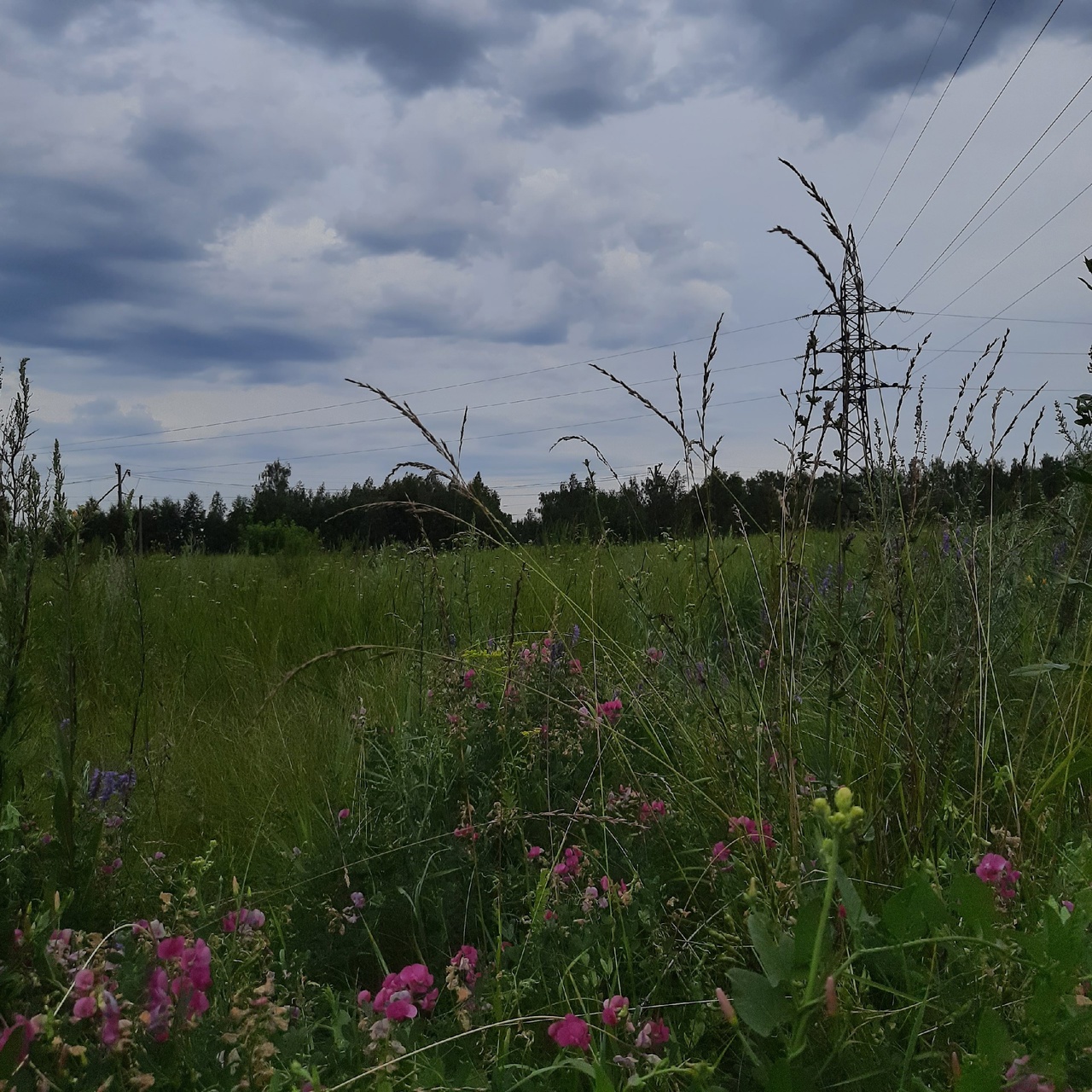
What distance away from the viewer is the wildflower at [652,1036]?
3.74ft

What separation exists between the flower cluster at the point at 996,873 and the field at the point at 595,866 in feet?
0.04

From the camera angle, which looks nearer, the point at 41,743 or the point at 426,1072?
the point at 426,1072

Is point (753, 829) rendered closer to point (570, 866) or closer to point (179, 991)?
point (570, 866)

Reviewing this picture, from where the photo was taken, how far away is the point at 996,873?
1.26m

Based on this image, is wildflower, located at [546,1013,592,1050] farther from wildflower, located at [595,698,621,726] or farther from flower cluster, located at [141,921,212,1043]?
wildflower, located at [595,698,621,726]

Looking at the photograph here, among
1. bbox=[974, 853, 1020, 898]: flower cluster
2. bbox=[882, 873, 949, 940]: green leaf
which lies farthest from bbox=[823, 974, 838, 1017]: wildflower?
bbox=[974, 853, 1020, 898]: flower cluster

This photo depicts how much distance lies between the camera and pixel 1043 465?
16.7 ft

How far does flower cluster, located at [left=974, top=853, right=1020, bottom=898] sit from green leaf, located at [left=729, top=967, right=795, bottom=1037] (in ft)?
1.59

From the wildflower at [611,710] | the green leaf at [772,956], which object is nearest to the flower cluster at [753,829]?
the green leaf at [772,956]

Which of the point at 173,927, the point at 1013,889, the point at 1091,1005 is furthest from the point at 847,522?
the point at 173,927

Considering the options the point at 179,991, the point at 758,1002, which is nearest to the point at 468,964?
the point at 179,991

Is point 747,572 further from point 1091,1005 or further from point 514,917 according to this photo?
point 1091,1005

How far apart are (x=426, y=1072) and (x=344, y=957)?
615 mm

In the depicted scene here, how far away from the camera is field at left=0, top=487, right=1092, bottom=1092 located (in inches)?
42.1
